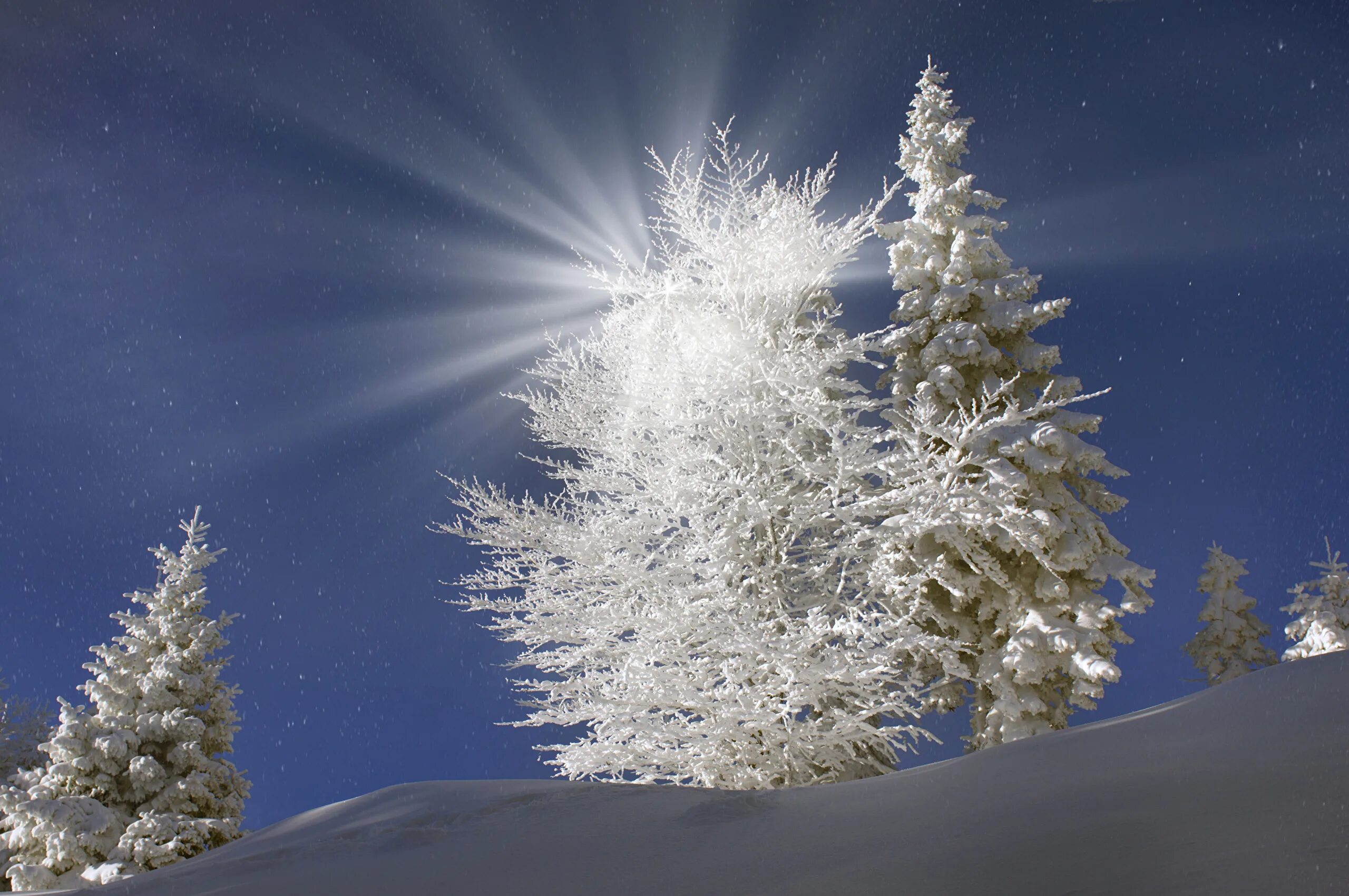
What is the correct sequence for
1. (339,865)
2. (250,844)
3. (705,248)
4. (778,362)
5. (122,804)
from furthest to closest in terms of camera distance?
(122,804) → (705,248) → (778,362) → (250,844) → (339,865)

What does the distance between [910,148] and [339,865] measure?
15.9 m

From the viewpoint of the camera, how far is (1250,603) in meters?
18.8

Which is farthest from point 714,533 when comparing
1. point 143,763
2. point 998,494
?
point 143,763

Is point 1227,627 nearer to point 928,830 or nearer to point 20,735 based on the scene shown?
point 928,830

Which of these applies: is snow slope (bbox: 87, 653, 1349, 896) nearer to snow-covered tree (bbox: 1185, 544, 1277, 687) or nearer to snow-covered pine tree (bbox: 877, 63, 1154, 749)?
snow-covered pine tree (bbox: 877, 63, 1154, 749)

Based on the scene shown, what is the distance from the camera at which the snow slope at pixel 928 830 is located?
7.63ft

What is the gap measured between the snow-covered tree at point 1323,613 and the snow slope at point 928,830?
16952 millimetres

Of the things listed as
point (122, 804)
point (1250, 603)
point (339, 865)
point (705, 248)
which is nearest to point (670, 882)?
point (339, 865)

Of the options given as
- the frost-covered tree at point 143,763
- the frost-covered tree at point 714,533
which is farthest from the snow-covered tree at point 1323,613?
the frost-covered tree at point 143,763

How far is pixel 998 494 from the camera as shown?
11.0m

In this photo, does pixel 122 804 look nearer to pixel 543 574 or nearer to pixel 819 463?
pixel 543 574

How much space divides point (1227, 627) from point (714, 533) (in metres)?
17.6

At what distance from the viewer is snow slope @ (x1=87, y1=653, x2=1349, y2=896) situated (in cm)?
232

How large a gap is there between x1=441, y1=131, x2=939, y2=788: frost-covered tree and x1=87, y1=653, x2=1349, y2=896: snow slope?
3.69 meters
